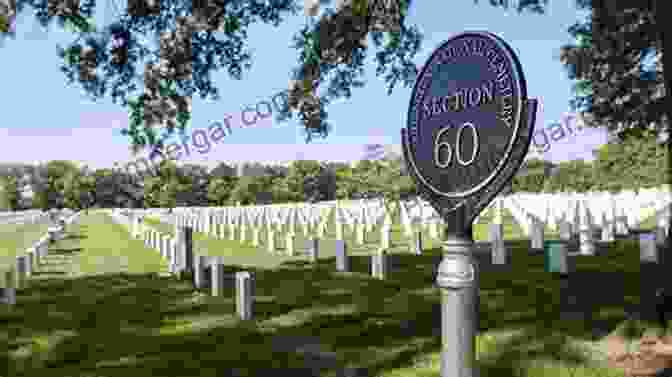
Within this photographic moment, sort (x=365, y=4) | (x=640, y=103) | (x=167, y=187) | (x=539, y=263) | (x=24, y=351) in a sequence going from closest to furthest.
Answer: (x=24, y=351)
(x=365, y=4)
(x=539, y=263)
(x=640, y=103)
(x=167, y=187)

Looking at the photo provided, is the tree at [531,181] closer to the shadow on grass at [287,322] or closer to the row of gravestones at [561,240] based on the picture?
the row of gravestones at [561,240]

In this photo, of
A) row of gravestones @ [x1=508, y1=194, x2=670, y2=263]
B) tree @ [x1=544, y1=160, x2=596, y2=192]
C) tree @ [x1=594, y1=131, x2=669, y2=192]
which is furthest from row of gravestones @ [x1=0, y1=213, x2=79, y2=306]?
tree @ [x1=544, y1=160, x2=596, y2=192]

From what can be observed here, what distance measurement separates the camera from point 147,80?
11.2 m

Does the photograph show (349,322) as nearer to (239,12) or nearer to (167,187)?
(239,12)

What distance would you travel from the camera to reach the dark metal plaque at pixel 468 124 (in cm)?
300

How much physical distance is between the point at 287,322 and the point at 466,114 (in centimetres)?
603

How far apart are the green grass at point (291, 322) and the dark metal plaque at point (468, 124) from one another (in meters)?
3.22

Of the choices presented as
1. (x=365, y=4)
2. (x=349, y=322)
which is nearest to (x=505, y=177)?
(x=349, y=322)

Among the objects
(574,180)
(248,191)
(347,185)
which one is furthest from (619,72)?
(248,191)

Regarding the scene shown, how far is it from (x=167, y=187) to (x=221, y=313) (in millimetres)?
71674

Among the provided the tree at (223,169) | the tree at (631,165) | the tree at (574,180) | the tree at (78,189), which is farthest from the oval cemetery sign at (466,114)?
the tree at (223,169)

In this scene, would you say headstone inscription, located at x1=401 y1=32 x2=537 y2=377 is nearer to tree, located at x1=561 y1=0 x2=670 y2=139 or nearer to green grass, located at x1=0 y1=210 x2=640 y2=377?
green grass, located at x1=0 y1=210 x2=640 y2=377

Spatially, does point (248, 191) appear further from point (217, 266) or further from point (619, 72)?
point (217, 266)

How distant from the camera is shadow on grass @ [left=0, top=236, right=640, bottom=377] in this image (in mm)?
6559
